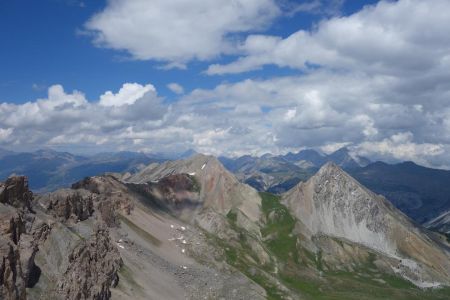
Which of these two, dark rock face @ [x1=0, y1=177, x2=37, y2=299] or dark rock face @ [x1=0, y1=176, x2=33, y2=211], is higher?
dark rock face @ [x1=0, y1=176, x2=33, y2=211]

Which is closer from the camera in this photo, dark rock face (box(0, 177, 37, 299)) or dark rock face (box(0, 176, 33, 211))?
dark rock face (box(0, 177, 37, 299))

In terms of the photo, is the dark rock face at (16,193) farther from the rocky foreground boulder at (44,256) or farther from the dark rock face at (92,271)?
the dark rock face at (92,271)

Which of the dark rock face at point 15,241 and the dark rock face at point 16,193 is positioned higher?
the dark rock face at point 16,193

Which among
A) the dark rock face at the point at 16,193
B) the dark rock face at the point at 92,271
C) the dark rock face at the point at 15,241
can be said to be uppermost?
the dark rock face at the point at 16,193

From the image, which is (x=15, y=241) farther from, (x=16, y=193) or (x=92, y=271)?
(x=16, y=193)

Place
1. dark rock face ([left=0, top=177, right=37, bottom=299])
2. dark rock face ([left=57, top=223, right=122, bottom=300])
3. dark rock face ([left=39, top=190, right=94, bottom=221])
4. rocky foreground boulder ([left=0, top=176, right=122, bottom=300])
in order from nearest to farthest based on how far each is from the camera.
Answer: dark rock face ([left=0, top=177, right=37, bottom=299])
rocky foreground boulder ([left=0, top=176, right=122, bottom=300])
dark rock face ([left=57, top=223, right=122, bottom=300])
dark rock face ([left=39, top=190, right=94, bottom=221])

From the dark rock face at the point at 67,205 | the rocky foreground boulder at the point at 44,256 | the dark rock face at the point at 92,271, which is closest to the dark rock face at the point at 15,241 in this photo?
the rocky foreground boulder at the point at 44,256

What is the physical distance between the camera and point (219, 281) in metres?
186

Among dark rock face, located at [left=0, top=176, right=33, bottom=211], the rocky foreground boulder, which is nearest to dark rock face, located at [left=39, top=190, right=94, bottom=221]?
the rocky foreground boulder

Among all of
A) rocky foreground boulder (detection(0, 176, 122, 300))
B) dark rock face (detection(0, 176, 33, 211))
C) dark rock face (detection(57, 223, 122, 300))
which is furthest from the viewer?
dark rock face (detection(0, 176, 33, 211))

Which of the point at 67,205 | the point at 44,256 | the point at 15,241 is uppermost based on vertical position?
the point at 67,205

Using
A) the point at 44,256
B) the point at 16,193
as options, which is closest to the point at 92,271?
the point at 44,256

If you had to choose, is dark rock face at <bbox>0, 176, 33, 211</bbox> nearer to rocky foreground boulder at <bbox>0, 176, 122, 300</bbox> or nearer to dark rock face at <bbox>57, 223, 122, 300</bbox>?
rocky foreground boulder at <bbox>0, 176, 122, 300</bbox>

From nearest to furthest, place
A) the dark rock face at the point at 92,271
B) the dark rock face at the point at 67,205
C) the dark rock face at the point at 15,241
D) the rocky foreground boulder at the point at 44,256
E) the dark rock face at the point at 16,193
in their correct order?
1. the dark rock face at the point at 15,241
2. the rocky foreground boulder at the point at 44,256
3. the dark rock face at the point at 92,271
4. the dark rock face at the point at 16,193
5. the dark rock face at the point at 67,205
